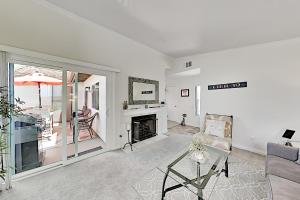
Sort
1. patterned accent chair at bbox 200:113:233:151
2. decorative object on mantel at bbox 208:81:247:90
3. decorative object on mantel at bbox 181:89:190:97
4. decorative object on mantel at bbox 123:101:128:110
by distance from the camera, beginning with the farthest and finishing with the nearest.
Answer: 1. decorative object on mantel at bbox 181:89:190:97
2. decorative object on mantel at bbox 208:81:247:90
3. decorative object on mantel at bbox 123:101:128:110
4. patterned accent chair at bbox 200:113:233:151

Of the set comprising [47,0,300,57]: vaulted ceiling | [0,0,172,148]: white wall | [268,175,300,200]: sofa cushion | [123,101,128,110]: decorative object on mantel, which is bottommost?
[268,175,300,200]: sofa cushion

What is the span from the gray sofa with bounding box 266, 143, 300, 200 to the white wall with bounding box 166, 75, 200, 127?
4224 mm

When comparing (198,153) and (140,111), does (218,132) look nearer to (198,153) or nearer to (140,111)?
(198,153)

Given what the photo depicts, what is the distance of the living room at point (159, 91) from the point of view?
6.58ft

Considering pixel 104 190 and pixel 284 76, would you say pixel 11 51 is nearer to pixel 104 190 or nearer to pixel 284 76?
pixel 104 190

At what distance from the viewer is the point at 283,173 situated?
5.85ft

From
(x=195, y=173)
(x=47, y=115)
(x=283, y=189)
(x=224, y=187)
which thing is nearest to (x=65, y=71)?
(x=47, y=115)

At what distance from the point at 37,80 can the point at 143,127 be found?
294 centimetres

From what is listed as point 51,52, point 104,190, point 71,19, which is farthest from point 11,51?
point 104,190

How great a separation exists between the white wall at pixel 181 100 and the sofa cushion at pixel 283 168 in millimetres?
4395

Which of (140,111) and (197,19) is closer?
(197,19)

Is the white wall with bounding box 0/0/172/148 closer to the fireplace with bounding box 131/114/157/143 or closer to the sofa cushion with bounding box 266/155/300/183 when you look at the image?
the fireplace with bounding box 131/114/157/143

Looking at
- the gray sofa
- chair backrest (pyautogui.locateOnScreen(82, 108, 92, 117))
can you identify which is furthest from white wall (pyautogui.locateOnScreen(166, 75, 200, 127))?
chair backrest (pyautogui.locateOnScreen(82, 108, 92, 117))

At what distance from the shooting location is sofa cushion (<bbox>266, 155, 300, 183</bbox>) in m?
1.74
